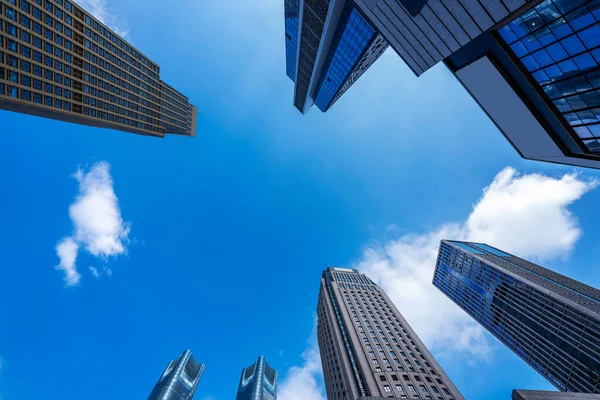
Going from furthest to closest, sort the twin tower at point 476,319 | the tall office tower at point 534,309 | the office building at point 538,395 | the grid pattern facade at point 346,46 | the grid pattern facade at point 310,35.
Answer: the tall office tower at point 534,309 → the grid pattern facade at point 310,35 → the grid pattern facade at point 346,46 → the twin tower at point 476,319 → the office building at point 538,395

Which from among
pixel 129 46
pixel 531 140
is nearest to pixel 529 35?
pixel 531 140

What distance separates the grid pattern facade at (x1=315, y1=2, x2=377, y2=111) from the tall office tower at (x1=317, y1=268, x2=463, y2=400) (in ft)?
242

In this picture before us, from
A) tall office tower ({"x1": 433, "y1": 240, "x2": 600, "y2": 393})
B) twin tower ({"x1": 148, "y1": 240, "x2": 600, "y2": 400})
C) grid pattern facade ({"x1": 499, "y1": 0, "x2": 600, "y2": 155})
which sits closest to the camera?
grid pattern facade ({"x1": 499, "y1": 0, "x2": 600, "y2": 155})

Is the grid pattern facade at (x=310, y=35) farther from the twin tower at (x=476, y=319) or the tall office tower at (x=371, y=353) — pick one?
the tall office tower at (x=371, y=353)

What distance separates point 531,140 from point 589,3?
14.5m

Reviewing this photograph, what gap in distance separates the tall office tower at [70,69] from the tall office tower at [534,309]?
12302cm

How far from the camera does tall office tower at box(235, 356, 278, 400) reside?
158 m

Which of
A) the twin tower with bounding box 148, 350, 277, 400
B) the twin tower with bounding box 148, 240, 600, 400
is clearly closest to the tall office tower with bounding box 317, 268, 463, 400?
the twin tower with bounding box 148, 240, 600, 400

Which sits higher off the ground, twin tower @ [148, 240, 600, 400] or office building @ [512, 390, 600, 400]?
twin tower @ [148, 240, 600, 400]

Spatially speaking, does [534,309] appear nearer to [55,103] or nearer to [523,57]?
[523,57]

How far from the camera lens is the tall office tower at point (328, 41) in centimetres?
6100

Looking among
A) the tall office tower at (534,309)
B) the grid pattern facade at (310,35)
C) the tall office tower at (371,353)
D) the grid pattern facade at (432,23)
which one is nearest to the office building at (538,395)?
the tall office tower at (371,353)

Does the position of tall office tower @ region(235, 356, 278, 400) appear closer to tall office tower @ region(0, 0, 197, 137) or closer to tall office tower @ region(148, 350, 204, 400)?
tall office tower @ region(148, 350, 204, 400)

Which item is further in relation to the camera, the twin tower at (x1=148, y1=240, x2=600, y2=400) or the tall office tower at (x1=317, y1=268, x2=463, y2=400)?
the twin tower at (x1=148, y1=240, x2=600, y2=400)
